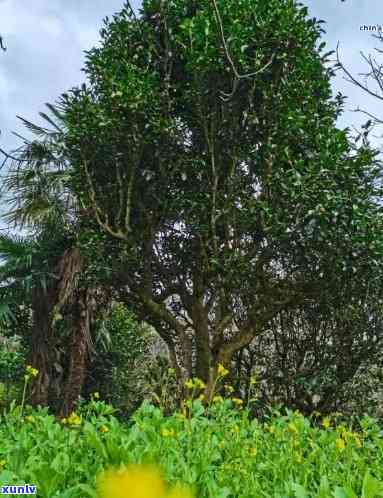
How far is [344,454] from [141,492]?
392 centimetres

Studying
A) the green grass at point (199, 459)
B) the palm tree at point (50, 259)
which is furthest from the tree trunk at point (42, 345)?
the green grass at point (199, 459)

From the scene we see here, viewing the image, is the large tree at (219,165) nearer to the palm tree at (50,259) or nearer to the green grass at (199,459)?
the palm tree at (50,259)

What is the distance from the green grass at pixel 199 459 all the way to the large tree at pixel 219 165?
3.23m

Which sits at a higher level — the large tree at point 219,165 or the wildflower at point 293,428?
the large tree at point 219,165

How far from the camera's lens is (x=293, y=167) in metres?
7.36

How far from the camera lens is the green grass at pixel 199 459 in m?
2.52

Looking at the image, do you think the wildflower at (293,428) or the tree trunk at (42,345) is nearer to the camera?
the wildflower at (293,428)

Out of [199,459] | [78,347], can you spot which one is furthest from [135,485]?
[78,347]

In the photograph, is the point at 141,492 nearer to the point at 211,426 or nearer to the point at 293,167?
the point at 211,426

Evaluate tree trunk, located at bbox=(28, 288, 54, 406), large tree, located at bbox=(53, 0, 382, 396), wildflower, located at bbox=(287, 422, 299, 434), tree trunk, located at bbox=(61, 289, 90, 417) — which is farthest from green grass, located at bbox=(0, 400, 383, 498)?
tree trunk, located at bbox=(28, 288, 54, 406)

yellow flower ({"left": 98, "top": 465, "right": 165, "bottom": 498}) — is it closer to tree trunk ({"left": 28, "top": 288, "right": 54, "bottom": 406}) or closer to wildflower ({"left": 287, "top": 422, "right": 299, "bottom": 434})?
wildflower ({"left": 287, "top": 422, "right": 299, "bottom": 434})

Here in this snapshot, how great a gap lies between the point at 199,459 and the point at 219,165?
197 inches

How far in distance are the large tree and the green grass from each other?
3.23 meters

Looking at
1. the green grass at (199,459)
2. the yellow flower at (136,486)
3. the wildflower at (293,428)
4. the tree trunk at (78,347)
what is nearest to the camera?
the yellow flower at (136,486)
